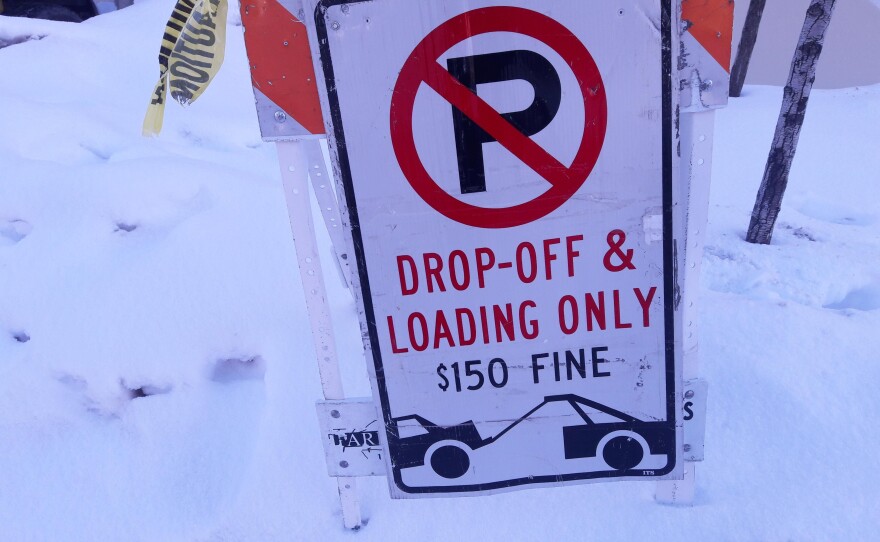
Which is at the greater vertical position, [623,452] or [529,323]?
[529,323]

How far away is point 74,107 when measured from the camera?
4.51 m

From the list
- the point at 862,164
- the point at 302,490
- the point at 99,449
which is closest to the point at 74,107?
the point at 99,449

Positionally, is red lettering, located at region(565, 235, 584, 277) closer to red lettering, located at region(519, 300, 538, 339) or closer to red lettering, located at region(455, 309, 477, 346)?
red lettering, located at region(519, 300, 538, 339)

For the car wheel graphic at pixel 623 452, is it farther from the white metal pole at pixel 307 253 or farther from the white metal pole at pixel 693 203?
the white metal pole at pixel 307 253

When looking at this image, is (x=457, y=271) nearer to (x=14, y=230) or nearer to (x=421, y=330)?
(x=421, y=330)

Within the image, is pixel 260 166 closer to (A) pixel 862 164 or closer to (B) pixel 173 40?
(B) pixel 173 40

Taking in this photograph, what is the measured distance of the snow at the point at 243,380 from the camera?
65.2 inches

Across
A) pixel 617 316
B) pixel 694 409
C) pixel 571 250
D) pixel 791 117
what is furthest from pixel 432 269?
pixel 791 117

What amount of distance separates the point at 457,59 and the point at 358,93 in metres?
0.21

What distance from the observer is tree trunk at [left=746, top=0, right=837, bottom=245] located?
311 cm

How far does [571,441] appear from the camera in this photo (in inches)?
53.4

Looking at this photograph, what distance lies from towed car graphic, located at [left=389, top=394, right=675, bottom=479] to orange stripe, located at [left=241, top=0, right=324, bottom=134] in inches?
28.7

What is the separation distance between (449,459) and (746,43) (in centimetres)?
866

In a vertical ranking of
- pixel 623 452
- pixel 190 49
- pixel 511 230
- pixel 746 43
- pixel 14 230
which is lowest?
pixel 623 452
